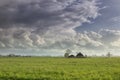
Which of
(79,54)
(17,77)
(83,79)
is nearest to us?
(83,79)

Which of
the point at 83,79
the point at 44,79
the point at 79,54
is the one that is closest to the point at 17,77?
the point at 44,79

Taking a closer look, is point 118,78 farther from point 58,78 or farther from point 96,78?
point 58,78

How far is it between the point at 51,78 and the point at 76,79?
3077 millimetres

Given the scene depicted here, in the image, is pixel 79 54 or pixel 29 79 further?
pixel 79 54

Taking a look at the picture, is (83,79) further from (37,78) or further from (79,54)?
(79,54)

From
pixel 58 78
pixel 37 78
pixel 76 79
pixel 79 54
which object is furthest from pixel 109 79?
pixel 79 54

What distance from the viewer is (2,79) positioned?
101 ft

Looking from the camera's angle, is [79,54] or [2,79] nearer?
[2,79]

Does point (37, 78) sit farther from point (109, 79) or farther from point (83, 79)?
point (109, 79)

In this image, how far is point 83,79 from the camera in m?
29.4

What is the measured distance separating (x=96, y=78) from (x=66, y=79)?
3.67 meters

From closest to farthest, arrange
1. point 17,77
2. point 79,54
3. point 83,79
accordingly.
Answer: point 83,79, point 17,77, point 79,54

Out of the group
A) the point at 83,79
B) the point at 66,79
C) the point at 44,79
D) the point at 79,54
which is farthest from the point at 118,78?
the point at 79,54

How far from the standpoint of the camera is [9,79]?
102 ft
